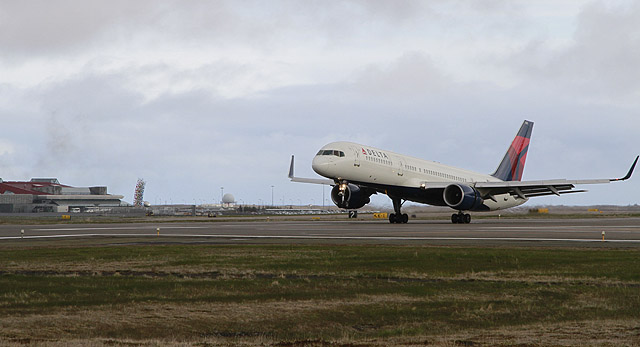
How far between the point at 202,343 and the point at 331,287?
19.9 feet

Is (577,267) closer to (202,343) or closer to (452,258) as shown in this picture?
(452,258)

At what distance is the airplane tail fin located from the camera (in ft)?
222

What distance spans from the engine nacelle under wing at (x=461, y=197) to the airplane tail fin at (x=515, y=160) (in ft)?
52.9

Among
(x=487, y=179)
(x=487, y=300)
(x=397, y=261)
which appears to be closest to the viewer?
(x=487, y=300)

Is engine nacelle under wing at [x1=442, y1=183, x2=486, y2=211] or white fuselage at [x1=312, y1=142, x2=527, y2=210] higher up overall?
white fuselage at [x1=312, y1=142, x2=527, y2=210]

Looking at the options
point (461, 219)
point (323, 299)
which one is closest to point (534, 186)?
point (461, 219)

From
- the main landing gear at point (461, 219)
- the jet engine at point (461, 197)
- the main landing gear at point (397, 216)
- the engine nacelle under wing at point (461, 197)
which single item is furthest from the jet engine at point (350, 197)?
the main landing gear at point (461, 219)

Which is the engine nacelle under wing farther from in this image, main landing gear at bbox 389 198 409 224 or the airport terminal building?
the airport terminal building

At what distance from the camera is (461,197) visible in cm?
5141

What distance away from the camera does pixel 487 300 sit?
532 inches

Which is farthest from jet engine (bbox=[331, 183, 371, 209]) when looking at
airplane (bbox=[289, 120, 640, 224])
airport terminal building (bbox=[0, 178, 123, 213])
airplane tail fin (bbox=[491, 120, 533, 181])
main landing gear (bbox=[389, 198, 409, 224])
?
airport terminal building (bbox=[0, 178, 123, 213])

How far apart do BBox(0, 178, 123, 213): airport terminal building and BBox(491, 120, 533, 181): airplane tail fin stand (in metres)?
92.3

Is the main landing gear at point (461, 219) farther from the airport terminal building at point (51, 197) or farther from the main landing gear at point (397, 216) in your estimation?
the airport terminal building at point (51, 197)

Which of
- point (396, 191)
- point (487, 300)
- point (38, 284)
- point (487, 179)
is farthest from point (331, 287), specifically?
point (487, 179)
